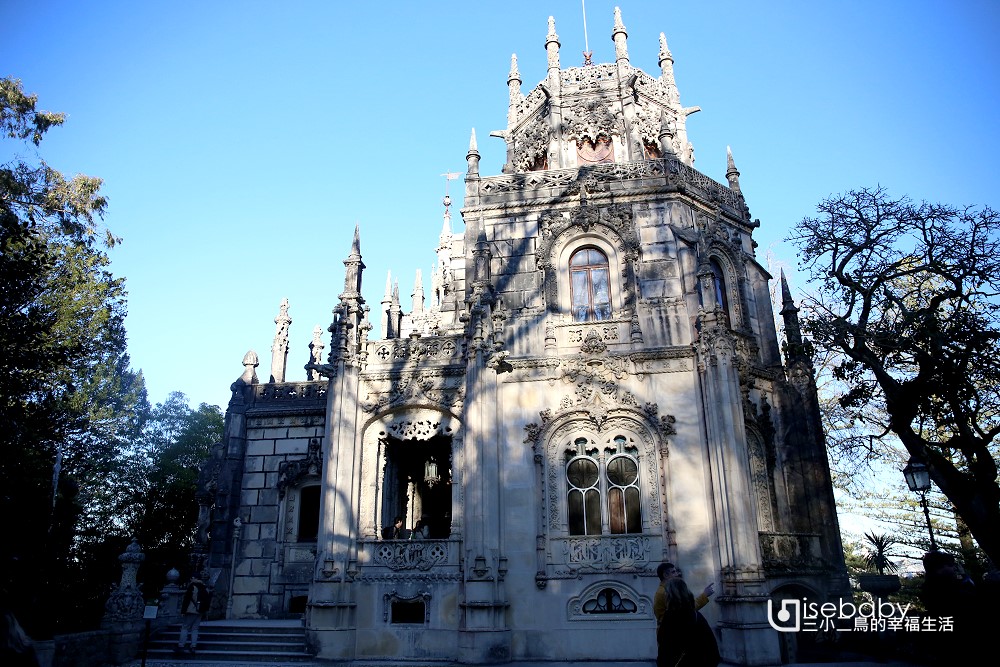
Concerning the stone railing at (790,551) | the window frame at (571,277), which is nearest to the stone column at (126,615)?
the window frame at (571,277)

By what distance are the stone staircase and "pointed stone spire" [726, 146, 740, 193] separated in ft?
61.4

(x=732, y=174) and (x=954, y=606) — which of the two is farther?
(x=732, y=174)

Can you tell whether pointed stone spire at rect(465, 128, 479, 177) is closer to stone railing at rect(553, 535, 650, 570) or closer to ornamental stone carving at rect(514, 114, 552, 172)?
ornamental stone carving at rect(514, 114, 552, 172)

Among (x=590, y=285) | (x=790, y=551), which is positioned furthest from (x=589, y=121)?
(x=790, y=551)

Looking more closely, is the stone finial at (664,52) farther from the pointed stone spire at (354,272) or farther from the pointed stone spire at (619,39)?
the pointed stone spire at (354,272)

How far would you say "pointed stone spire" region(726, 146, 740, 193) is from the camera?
21672 millimetres

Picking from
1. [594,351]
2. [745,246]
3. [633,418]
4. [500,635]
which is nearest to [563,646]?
[500,635]

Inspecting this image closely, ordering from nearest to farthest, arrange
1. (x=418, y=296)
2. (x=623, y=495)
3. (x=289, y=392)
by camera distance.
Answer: (x=623, y=495) < (x=289, y=392) < (x=418, y=296)

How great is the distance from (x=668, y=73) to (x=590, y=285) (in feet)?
35.7

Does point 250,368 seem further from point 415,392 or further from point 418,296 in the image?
point 418,296

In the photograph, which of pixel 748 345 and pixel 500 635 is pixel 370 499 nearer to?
pixel 500 635

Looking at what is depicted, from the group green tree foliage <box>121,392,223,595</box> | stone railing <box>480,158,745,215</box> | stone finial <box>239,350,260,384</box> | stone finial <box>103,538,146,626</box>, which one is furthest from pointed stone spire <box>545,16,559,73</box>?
green tree foliage <box>121,392,223,595</box>

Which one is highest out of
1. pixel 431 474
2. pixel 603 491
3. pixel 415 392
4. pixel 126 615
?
pixel 415 392

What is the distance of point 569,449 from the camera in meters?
17.2
